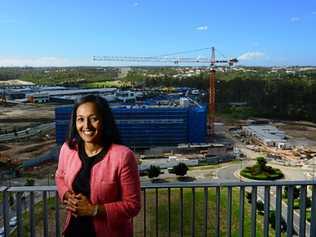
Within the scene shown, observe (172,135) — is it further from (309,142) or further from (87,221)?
(87,221)

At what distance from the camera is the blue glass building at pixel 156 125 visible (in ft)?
68.7

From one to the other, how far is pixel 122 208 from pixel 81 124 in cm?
30

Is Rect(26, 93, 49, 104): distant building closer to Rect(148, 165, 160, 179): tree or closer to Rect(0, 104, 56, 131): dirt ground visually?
Rect(0, 104, 56, 131): dirt ground

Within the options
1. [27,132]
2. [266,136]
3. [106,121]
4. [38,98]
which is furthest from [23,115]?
[106,121]

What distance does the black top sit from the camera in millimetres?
1413

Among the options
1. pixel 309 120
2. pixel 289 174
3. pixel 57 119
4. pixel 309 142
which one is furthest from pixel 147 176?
pixel 309 120

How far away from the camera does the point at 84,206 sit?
139 cm

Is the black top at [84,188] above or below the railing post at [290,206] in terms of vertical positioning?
above

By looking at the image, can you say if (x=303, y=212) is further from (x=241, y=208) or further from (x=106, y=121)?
(x=106, y=121)

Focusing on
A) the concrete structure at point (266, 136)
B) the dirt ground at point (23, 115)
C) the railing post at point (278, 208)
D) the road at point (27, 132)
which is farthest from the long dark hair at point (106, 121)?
the dirt ground at point (23, 115)

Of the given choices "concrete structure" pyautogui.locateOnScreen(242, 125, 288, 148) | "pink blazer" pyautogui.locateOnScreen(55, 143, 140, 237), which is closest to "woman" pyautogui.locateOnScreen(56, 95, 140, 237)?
"pink blazer" pyautogui.locateOnScreen(55, 143, 140, 237)

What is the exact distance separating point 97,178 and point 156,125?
20.1 meters

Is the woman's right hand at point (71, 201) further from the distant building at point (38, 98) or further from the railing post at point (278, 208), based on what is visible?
the distant building at point (38, 98)

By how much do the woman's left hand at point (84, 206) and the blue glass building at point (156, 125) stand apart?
63.4 ft
